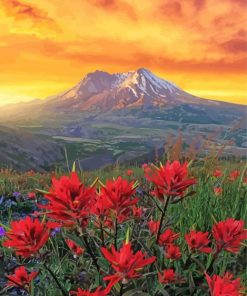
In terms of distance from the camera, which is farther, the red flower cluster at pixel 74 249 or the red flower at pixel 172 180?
the red flower cluster at pixel 74 249

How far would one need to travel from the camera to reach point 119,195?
6.93ft

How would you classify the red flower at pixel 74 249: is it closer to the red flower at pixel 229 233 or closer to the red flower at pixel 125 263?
the red flower at pixel 229 233

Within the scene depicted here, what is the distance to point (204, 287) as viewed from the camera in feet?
8.38

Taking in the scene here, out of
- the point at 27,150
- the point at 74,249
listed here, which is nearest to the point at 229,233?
the point at 74,249

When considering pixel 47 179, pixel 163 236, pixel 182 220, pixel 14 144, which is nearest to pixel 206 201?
pixel 182 220

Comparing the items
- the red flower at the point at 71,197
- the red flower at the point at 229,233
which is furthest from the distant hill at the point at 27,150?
the red flower at the point at 71,197

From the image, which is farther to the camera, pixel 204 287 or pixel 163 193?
pixel 204 287

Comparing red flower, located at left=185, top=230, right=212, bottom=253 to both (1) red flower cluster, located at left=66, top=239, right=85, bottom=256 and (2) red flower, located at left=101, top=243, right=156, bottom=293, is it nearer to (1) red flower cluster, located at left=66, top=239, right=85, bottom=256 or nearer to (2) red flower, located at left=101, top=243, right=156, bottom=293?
(1) red flower cluster, located at left=66, top=239, right=85, bottom=256

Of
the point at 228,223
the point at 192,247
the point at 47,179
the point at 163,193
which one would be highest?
the point at 163,193

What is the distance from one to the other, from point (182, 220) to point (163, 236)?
1635mm

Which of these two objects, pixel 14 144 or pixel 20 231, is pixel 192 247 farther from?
pixel 14 144

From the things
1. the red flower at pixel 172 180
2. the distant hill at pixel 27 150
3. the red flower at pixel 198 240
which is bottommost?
the distant hill at pixel 27 150

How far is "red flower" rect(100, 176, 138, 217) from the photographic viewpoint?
2.11 m

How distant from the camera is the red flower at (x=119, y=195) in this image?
6.92 feet
